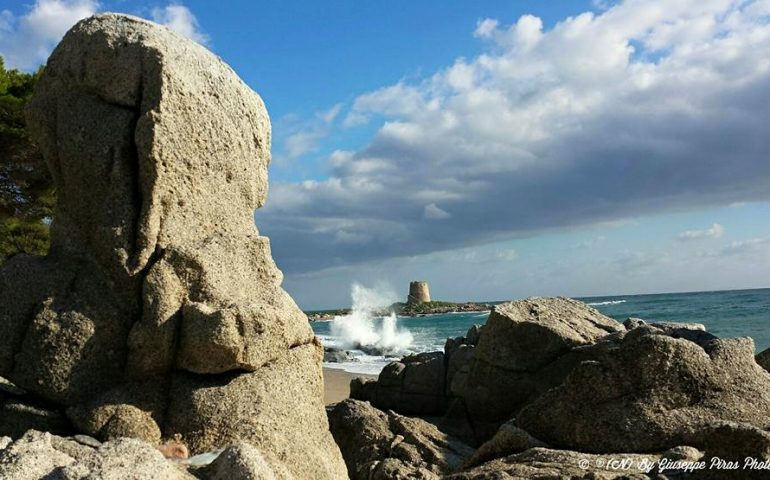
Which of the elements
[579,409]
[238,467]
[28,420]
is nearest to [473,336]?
[579,409]

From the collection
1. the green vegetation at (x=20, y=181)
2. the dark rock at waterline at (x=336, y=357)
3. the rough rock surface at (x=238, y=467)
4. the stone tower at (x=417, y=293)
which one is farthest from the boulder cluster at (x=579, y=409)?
the stone tower at (x=417, y=293)

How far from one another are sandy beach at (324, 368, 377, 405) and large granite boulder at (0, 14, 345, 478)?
33.4 ft

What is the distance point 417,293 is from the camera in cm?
8744

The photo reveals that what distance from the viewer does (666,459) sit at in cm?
498

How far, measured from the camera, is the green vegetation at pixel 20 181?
53.9ft

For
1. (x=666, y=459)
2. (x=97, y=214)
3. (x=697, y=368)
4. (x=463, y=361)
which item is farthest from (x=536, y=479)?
(x=463, y=361)

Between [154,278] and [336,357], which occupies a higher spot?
[154,278]

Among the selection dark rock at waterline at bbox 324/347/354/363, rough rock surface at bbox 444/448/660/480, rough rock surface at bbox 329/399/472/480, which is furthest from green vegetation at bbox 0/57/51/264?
dark rock at waterline at bbox 324/347/354/363

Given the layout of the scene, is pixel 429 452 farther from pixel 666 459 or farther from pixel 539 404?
pixel 666 459

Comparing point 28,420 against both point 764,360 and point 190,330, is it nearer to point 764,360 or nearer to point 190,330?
point 190,330

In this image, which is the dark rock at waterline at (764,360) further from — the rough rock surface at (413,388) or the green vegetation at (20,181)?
the green vegetation at (20,181)

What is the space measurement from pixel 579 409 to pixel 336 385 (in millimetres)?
14231

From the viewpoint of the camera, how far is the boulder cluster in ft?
17.6

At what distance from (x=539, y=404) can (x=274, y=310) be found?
10.3 ft
